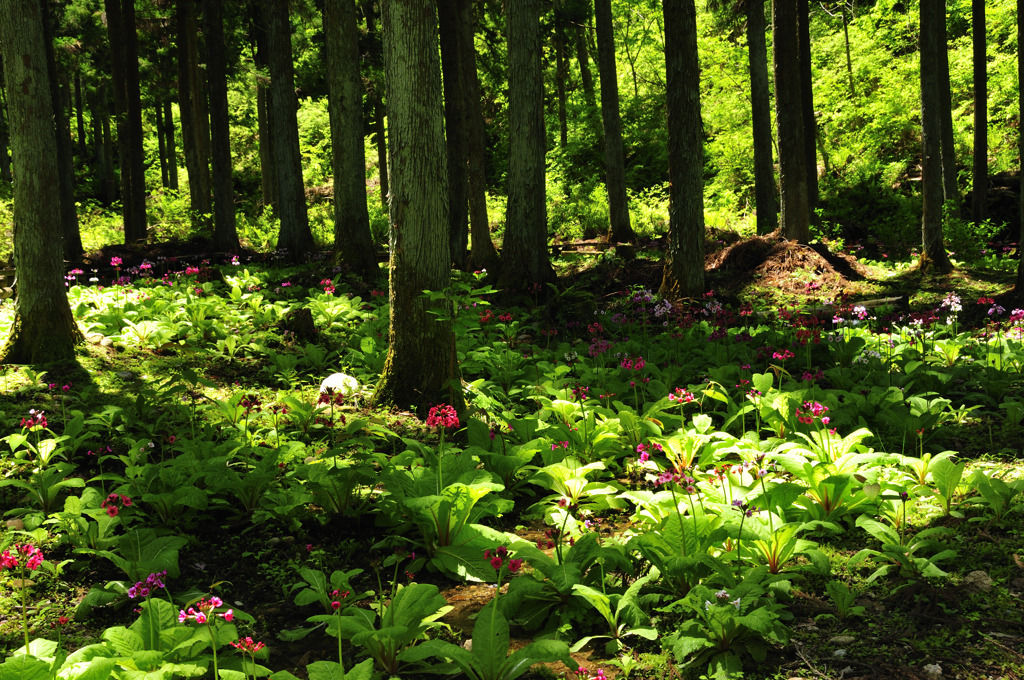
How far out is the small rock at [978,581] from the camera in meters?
3.05

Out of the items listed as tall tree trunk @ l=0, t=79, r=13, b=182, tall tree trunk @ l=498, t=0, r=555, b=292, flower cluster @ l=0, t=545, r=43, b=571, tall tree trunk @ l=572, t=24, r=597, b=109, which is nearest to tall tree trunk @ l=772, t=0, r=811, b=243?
tall tree trunk @ l=498, t=0, r=555, b=292

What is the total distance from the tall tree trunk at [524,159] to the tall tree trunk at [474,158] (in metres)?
1.46

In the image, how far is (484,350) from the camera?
7.24m

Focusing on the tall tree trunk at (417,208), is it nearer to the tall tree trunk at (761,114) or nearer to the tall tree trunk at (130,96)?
the tall tree trunk at (761,114)

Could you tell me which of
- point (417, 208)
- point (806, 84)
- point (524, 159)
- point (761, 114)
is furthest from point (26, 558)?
point (806, 84)

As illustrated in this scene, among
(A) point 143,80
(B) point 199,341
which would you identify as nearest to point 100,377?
(B) point 199,341

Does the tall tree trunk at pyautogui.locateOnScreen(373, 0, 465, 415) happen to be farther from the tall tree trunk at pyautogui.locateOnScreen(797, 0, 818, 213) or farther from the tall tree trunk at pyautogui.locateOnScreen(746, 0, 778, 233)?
the tall tree trunk at pyautogui.locateOnScreen(797, 0, 818, 213)

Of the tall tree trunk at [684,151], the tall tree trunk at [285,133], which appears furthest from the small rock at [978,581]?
the tall tree trunk at [285,133]

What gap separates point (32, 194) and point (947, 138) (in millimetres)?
17062

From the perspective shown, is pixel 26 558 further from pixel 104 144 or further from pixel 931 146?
pixel 104 144

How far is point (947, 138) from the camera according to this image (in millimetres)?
14859

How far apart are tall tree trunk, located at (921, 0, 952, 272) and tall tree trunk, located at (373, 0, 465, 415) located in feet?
34.0

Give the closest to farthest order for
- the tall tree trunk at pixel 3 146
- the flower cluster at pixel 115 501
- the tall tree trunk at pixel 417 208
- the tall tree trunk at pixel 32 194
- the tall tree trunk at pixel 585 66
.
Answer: the flower cluster at pixel 115 501, the tall tree trunk at pixel 417 208, the tall tree trunk at pixel 32 194, the tall tree trunk at pixel 585 66, the tall tree trunk at pixel 3 146

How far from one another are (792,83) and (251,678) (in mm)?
12479
